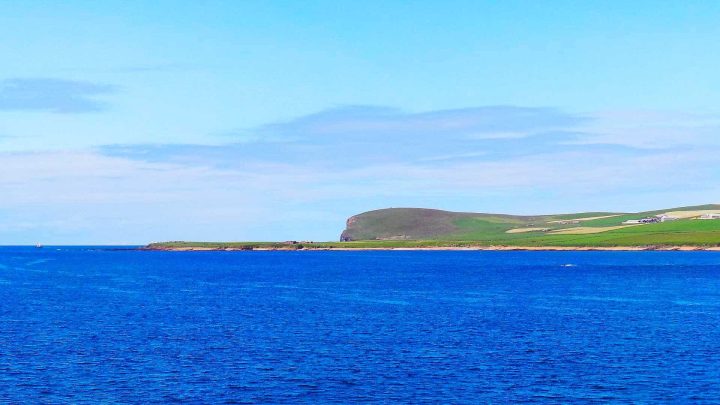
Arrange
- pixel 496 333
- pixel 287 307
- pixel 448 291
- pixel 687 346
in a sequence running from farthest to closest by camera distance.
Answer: pixel 448 291 → pixel 287 307 → pixel 496 333 → pixel 687 346

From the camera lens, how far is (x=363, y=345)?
72.5 m

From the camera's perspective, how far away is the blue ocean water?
53969 mm

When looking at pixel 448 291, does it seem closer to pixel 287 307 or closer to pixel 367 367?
pixel 287 307

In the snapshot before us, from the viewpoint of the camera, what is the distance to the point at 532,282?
6166 inches

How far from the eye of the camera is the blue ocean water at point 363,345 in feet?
177

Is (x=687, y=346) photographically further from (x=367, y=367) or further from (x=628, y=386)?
(x=367, y=367)

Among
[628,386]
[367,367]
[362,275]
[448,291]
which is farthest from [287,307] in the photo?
[362,275]

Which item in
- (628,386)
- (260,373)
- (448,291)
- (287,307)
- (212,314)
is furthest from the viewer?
(448,291)

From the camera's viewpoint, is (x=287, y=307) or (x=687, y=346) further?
(x=287, y=307)

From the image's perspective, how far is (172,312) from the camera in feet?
339

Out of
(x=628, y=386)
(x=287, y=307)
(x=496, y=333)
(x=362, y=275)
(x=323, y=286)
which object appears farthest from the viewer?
(x=362, y=275)

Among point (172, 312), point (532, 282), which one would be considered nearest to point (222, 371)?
point (172, 312)

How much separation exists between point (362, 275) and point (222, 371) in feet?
422

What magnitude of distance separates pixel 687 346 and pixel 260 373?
3516 cm
